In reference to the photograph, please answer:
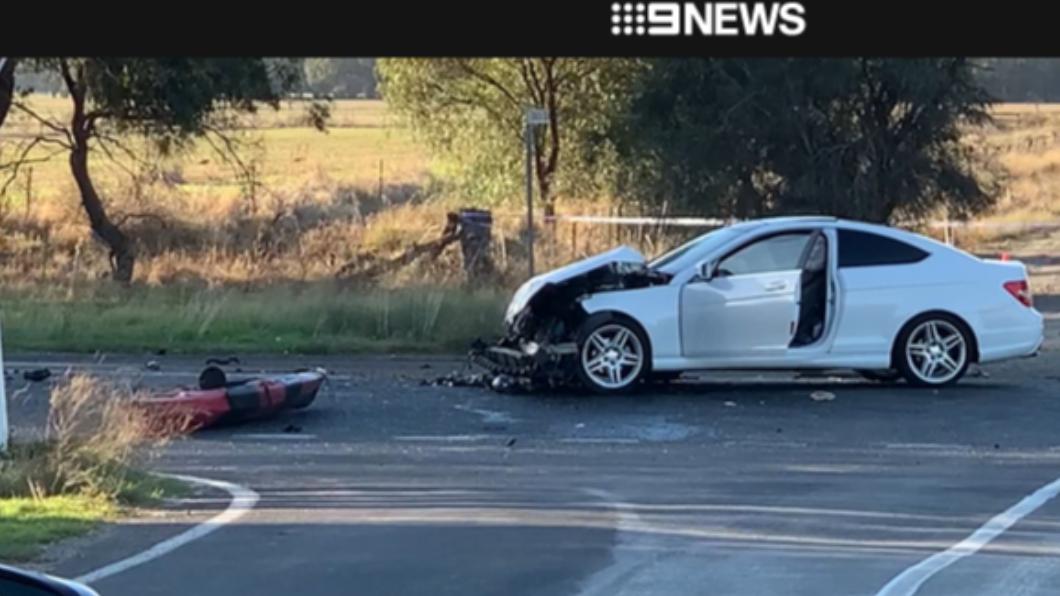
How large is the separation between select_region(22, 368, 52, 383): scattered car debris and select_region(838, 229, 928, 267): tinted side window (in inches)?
294

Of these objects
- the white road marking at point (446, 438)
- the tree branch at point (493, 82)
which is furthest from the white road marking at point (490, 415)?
the tree branch at point (493, 82)

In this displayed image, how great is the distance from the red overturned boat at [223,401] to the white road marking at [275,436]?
1.03ft

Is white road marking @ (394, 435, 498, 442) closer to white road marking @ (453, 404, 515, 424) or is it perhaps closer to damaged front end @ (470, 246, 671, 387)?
white road marking @ (453, 404, 515, 424)

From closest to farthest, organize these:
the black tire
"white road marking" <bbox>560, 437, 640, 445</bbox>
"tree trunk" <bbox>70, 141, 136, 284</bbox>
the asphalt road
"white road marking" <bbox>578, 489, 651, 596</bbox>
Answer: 1. "white road marking" <bbox>578, 489, 651, 596</bbox>
2. the asphalt road
3. "white road marking" <bbox>560, 437, 640, 445</bbox>
4. the black tire
5. "tree trunk" <bbox>70, 141, 136, 284</bbox>

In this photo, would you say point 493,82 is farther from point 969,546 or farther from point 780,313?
point 969,546

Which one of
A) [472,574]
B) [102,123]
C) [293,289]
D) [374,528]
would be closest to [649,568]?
[472,574]

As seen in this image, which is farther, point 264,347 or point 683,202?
point 683,202

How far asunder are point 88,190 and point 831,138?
11366mm

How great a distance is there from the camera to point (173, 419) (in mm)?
14719

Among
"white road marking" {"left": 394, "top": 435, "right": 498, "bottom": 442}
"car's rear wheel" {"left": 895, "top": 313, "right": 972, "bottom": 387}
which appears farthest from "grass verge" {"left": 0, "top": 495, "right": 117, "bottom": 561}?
"car's rear wheel" {"left": 895, "top": 313, "right": 972, "bottom": 387}

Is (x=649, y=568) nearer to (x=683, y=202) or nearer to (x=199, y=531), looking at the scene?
(x=199, y=531)

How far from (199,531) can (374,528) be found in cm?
97

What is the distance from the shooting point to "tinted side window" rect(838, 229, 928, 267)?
1697 centimetres

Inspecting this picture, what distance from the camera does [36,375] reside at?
17.5 meters
